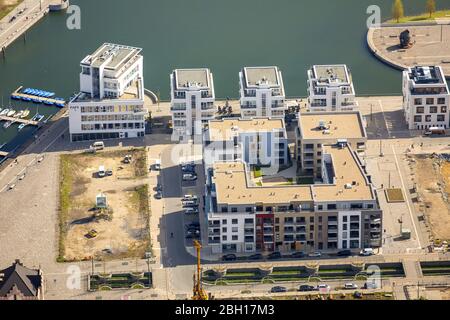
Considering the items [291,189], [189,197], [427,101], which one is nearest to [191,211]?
[189,197]

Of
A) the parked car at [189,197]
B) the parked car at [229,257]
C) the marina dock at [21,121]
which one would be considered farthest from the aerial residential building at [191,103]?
the parked car at [229,257]

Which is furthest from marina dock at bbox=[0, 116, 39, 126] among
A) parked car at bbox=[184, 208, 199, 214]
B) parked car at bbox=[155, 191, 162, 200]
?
parked car at bbox=[184, 208, 199, 214]

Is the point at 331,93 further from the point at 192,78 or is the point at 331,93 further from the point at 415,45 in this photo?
the point at 415,45

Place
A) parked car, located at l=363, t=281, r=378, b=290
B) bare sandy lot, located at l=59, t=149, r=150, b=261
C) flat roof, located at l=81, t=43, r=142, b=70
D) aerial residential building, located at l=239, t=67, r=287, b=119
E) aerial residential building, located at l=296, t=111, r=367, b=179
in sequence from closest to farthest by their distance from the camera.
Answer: parked car, located at l=363, t=281, r=378, b=290 < bare sandy lot, located at l=59, t=149, r=150, b=261 < aerial residential building, located at l=296, t=111, r=367, b=179 < aerial residential building, located at l=239, t=67, r=287, b=119 < flat roof, located at l=81, t=43, r=142, b=70

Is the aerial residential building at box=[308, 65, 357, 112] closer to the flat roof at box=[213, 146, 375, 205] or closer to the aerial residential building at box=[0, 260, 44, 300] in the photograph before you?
the flat roof at box=[213, 146, 375, 205]

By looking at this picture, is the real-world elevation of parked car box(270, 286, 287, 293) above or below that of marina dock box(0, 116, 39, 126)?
below

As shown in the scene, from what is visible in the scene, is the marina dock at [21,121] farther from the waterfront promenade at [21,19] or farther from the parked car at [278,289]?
the parked car at [278,289]

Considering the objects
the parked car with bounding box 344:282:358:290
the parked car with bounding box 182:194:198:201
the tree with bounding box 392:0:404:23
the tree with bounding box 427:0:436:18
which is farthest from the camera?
the tree with bounding box 427:0:436:18
